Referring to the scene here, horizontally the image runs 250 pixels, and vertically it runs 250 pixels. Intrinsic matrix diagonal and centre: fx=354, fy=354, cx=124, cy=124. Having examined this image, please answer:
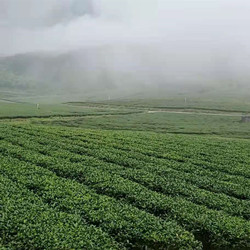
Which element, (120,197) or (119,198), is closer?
(119,198)

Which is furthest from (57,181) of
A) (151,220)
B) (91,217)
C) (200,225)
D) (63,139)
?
(63,139)

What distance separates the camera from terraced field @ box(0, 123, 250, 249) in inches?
672

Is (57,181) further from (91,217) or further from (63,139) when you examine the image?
(63,139)

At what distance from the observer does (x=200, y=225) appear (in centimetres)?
1930

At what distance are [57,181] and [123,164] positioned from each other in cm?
859

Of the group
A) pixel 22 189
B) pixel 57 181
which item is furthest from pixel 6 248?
pixel 57 181

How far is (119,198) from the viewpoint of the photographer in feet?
73.6

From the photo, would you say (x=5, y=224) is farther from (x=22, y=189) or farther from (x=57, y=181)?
(x=57, y=181)

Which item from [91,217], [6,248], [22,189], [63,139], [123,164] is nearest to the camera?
[6,248]

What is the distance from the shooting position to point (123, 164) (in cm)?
3108

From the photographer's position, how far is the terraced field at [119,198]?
1708cm

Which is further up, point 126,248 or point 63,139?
point 63,139

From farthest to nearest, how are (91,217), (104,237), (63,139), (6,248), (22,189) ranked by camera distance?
(63,139)
(22,189)
(91,217)
(104,237)
(6,248)

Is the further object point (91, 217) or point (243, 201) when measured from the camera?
point (243, 201)
